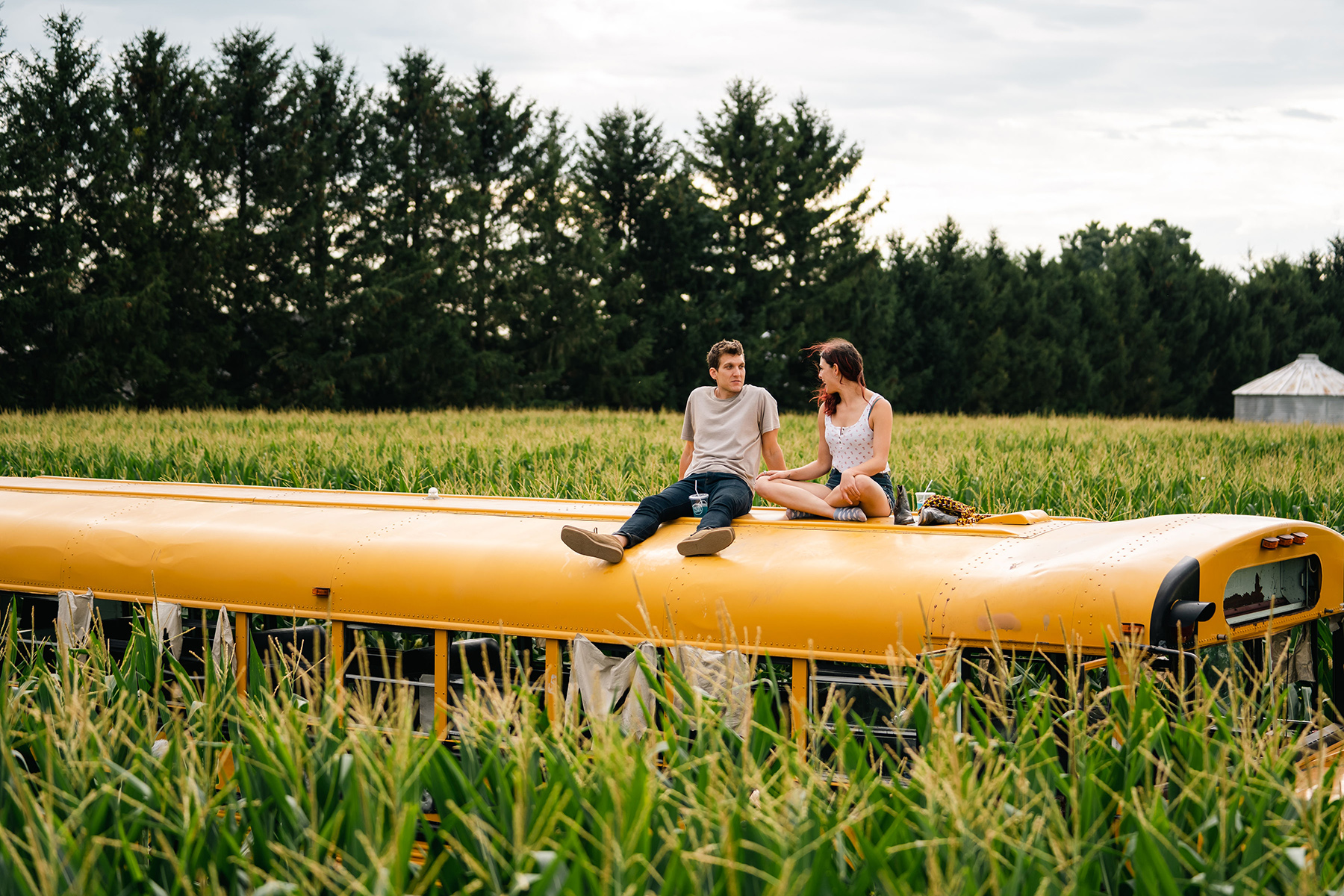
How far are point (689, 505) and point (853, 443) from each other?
1123 millimetres

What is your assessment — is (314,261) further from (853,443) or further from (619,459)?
(853,443)

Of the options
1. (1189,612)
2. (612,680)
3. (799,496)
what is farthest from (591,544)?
(1189,612)

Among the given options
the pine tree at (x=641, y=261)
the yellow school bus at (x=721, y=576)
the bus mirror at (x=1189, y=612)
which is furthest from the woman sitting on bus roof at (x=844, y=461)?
the pine tree at (x=641, y=261)

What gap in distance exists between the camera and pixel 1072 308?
51031 mm

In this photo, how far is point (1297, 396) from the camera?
138 ft

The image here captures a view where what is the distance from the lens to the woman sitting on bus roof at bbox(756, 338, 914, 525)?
5988 mm

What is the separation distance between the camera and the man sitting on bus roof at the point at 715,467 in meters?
5.29

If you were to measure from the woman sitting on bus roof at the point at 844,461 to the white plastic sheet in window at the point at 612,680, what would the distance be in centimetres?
138

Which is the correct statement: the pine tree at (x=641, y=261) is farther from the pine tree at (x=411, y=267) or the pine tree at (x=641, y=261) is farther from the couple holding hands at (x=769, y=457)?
the couple holding hands at (x=769, y=457)

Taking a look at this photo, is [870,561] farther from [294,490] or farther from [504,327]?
[504,327]

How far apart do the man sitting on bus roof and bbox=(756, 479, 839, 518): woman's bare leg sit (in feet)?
0.45

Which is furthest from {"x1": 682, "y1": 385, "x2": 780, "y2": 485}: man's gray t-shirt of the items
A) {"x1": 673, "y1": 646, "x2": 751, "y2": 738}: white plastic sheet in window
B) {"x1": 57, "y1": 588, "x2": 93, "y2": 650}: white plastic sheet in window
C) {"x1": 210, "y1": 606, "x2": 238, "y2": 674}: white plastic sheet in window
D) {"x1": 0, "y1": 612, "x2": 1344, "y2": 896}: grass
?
{"x1": 57, "y1": 588, "x2": 93, "y2": 650}: white plastic sheet in window

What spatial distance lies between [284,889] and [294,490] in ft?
15.6

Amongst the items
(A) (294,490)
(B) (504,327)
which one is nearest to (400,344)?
(B) (504,327)
